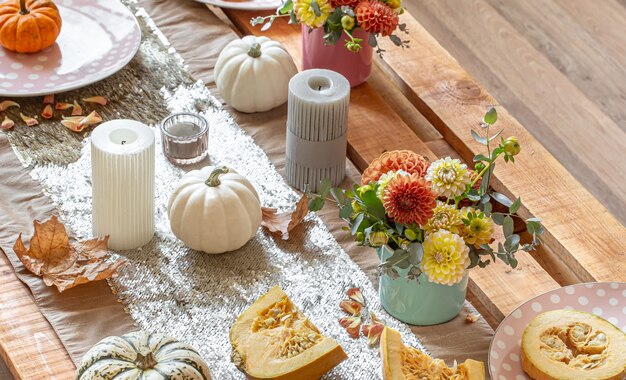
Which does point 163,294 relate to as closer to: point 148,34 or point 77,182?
point 77,182

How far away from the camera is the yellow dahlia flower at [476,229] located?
1333mm

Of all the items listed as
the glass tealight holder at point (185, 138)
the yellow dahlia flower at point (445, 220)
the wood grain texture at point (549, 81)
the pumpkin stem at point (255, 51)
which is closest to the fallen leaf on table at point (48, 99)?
the glass tealight holder at point (185, 138)

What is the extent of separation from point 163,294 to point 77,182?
297 millimetres

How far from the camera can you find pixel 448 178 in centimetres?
133

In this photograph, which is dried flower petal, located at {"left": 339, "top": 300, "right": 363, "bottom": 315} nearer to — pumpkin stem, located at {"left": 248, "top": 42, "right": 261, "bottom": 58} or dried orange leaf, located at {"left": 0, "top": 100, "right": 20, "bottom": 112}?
pumpkin stem, located at {"left": 248, "top": 42, "right": 261, "bottom": 58}

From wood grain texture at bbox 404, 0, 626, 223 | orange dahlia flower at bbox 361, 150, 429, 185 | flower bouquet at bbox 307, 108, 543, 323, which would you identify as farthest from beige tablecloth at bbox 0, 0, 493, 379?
wood grain texture at bbox 404, 0, 626, 223

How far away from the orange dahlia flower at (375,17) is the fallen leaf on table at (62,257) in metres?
0.56

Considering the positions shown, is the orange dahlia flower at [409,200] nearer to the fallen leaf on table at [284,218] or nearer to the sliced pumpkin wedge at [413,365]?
the sliced pumpkin wedge at [413,365]

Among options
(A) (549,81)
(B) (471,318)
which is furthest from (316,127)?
(A) (549,81)

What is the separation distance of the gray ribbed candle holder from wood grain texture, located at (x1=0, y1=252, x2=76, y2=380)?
1.51 feet

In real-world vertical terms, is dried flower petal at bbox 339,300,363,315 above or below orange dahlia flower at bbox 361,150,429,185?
below

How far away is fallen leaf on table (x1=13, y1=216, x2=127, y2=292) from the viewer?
1.50m

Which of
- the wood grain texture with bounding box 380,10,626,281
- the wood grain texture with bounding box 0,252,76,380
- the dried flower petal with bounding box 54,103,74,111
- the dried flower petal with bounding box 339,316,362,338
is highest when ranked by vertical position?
the wood grain texture with bounding box 380,10,626,281

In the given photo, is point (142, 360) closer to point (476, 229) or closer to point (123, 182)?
point (123, 182)
